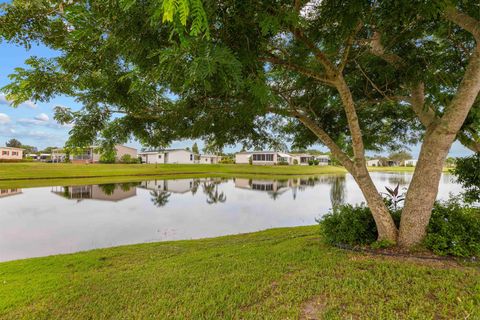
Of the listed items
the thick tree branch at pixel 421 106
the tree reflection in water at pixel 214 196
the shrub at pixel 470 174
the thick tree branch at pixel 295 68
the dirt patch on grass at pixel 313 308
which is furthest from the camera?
the tree reflection in water at pixel 214 196

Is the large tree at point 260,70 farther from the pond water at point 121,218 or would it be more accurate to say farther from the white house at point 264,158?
the white house at point 264,158

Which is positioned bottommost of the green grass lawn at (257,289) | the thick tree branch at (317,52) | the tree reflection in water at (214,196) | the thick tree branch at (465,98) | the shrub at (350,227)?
the tree reflection in water at (214,196)

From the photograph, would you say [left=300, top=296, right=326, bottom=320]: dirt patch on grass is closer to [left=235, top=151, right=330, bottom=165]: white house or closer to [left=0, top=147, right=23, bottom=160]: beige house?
[left=235, top=151, right=330, bottom=165]: white house

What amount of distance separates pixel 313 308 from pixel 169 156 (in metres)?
52.4

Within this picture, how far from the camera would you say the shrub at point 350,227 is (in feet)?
16.4

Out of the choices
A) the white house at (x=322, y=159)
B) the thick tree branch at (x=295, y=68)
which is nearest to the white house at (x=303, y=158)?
the white house at (x=322, y=159)

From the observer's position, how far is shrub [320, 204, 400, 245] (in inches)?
196

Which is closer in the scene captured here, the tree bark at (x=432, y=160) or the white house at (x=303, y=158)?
the tree bark at (x=432, y=160)

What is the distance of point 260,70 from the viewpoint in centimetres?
281

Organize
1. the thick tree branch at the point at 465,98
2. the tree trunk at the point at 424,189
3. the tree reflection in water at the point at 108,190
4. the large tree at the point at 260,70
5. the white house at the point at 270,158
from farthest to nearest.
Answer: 1. the white house at the point at 270,158
2. the tree reflection in water at the point at 108,190
3. the tree trunk at the point at 424,189
4. the thick tree branch at the point at 465,98
5. the large tree at the point at 260,70

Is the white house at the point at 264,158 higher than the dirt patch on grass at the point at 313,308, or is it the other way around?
the white house at the point at 264,158

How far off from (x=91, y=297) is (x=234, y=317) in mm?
2390

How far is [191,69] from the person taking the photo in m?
1.83

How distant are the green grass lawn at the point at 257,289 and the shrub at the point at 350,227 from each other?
350 millimetres
